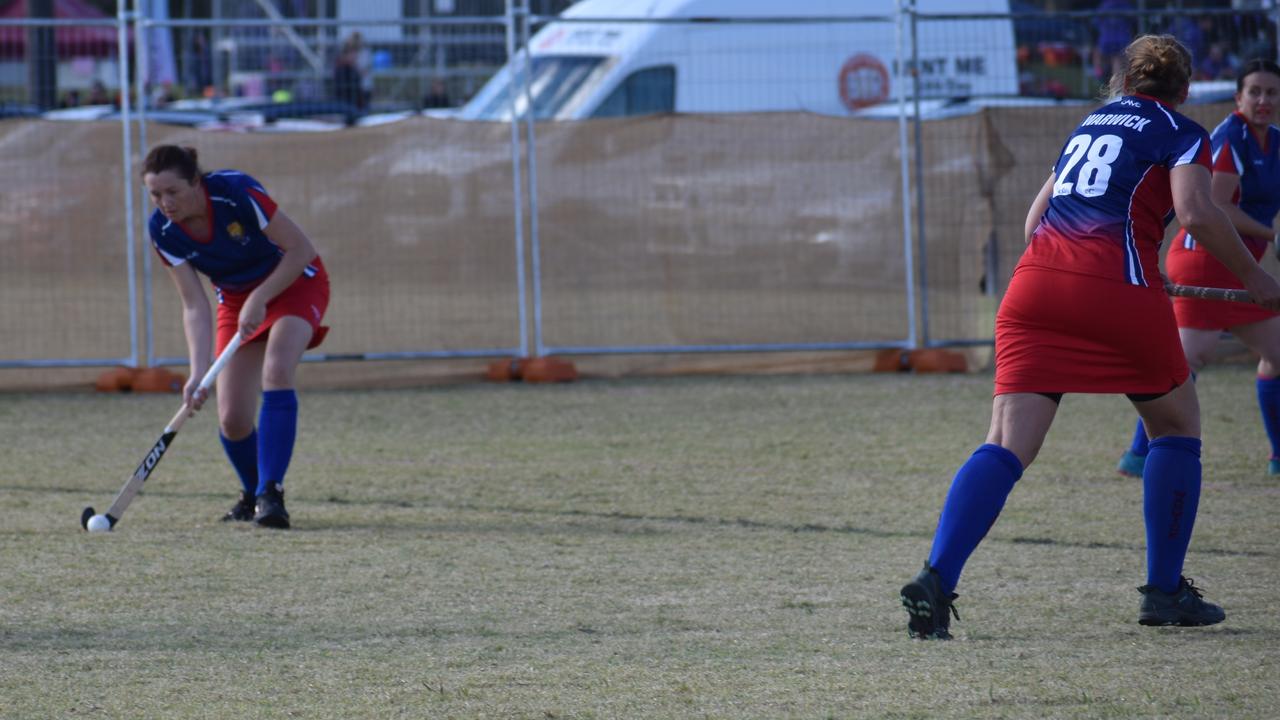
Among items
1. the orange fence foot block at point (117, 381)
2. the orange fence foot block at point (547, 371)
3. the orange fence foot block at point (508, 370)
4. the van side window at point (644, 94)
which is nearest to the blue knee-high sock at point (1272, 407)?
the orange fence foot block at point (547, 371)

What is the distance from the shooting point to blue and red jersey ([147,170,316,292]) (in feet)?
21.8

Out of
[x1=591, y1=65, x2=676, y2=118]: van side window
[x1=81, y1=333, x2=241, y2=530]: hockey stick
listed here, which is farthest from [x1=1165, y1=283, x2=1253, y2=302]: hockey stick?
[x1=591, y1=65, x2=676, y2=118]: van side window

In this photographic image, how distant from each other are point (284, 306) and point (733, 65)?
24.9ft

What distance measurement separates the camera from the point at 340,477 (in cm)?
806

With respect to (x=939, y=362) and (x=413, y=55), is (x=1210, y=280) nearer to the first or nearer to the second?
(x=939, y=362)

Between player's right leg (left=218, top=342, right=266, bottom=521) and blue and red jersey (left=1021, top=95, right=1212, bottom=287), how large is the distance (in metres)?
3.55

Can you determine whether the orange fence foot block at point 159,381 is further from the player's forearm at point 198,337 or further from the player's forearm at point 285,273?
the player's forearm at point 285,273

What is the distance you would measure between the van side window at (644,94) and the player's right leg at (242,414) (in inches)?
290

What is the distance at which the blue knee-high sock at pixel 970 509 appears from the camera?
14.7 ft

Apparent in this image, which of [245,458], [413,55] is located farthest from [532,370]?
[413,55]

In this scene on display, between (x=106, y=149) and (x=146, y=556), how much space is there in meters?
6.57

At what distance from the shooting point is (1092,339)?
4.51 meters

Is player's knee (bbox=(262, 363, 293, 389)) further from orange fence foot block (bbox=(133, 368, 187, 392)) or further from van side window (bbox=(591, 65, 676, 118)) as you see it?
van side window (bbox=(591, 65, 676, 118))

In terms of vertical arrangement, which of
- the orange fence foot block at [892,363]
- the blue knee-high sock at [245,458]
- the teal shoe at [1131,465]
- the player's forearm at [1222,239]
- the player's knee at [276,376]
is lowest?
the teal shoe at [1131,465]
